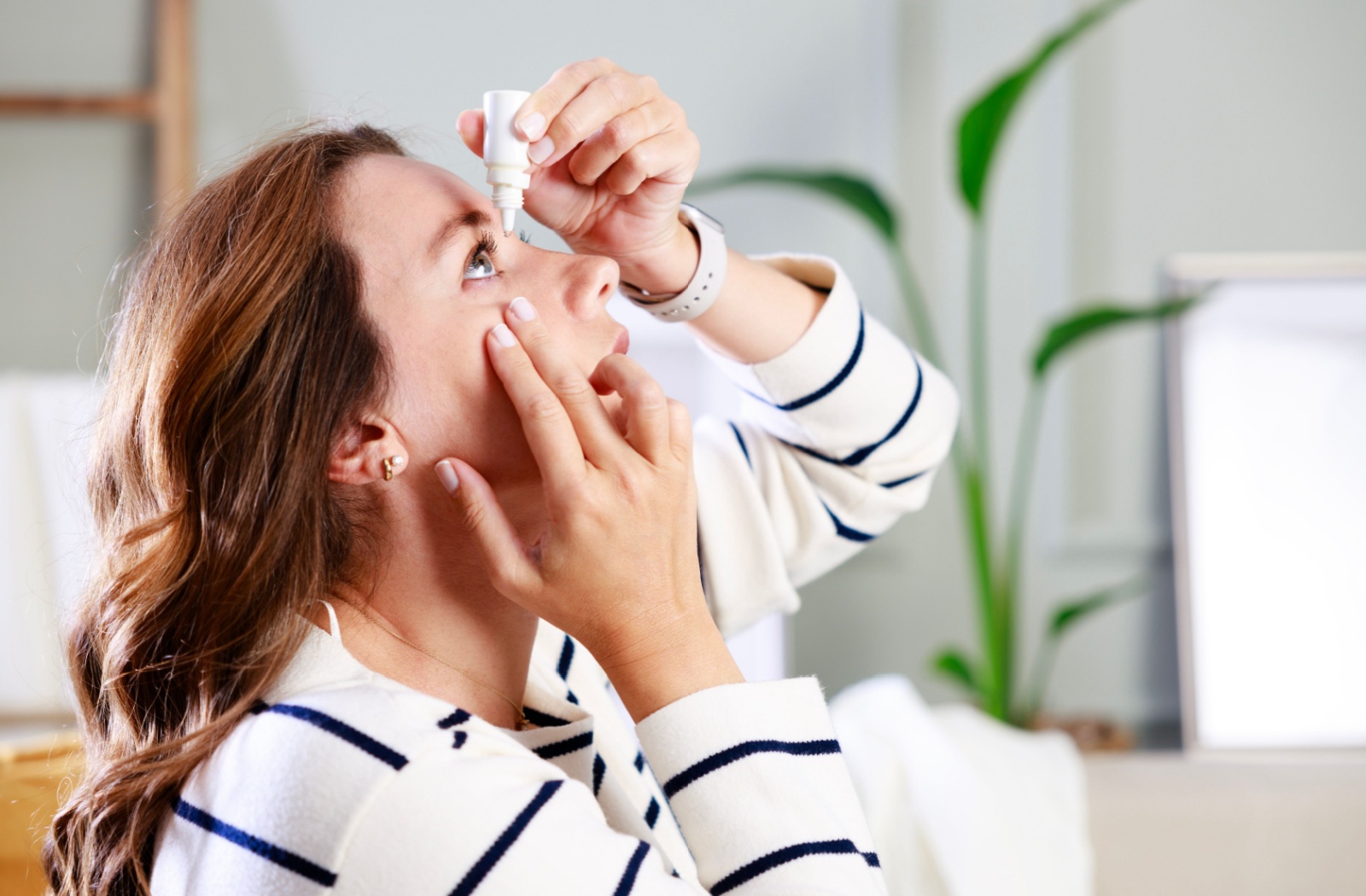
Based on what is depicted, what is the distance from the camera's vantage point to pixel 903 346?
3.66 feet

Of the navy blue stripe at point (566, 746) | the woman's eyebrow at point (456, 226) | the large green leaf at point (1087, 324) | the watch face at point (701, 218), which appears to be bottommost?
the navy blue stripe at point (566, 746)

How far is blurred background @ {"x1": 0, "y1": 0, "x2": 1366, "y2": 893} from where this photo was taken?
6.79 feet

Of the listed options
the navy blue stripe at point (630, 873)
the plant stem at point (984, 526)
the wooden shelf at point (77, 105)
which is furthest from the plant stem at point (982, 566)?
the wooden shelf at point (77, 105)

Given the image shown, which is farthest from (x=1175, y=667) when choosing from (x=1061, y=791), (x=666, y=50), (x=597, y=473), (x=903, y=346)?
(x=597, y=473)

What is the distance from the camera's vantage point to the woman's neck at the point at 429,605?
83 cm

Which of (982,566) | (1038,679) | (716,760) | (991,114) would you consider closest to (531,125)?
(716,760)

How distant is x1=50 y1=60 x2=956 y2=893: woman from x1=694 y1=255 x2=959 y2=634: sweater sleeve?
0.18 metres

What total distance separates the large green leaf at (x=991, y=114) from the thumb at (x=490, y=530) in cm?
132

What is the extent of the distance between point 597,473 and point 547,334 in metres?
0.12

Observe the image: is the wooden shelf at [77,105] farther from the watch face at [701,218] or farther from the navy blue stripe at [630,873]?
the navy blue stripe at [630,873]

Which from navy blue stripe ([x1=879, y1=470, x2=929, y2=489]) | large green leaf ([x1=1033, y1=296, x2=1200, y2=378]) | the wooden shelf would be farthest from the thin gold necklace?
the wooden shelf

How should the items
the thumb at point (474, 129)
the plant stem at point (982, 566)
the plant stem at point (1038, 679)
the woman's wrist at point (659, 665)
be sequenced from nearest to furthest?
the woman's wrist at point (659, 665)
the thumb at point (474, 129)
the plant stem at point (982, 566)
the plant stem at point (1038, 679)

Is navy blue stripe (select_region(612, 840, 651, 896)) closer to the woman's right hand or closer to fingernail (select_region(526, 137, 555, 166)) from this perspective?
the woman's right hand

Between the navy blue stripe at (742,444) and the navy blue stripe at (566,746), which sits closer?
the navy blue stripe at (566,746)
